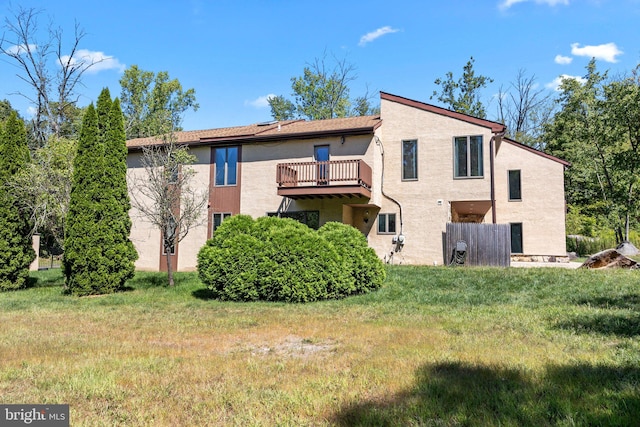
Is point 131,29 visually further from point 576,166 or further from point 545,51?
point 576,166

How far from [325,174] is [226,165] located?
15.8 ft

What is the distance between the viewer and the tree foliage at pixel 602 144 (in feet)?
66.3

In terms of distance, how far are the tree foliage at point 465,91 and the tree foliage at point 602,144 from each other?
613 cm

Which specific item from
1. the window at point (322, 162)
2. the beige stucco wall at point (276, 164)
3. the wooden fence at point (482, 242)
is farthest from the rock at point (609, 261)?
the window at point (322, 162)

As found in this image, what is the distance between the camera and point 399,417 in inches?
116

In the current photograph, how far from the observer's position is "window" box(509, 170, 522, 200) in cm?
1619

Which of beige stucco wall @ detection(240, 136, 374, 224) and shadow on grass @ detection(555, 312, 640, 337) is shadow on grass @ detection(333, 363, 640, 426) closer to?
shadow on grass @ detection(555, 312, 640, 337)

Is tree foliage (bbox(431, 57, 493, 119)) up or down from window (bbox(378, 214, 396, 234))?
up

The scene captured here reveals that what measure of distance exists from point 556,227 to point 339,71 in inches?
891

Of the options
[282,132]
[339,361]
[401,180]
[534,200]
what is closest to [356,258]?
[339,361]

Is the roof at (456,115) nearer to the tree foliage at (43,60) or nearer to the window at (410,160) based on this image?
the window at (410,160)

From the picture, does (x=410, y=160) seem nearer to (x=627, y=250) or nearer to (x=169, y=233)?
(x=169, y=233)

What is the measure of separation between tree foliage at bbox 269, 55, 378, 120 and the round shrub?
77.1 feet

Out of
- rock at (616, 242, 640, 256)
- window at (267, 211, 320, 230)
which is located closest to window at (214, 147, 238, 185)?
window at (267, 211, 320, 230)
